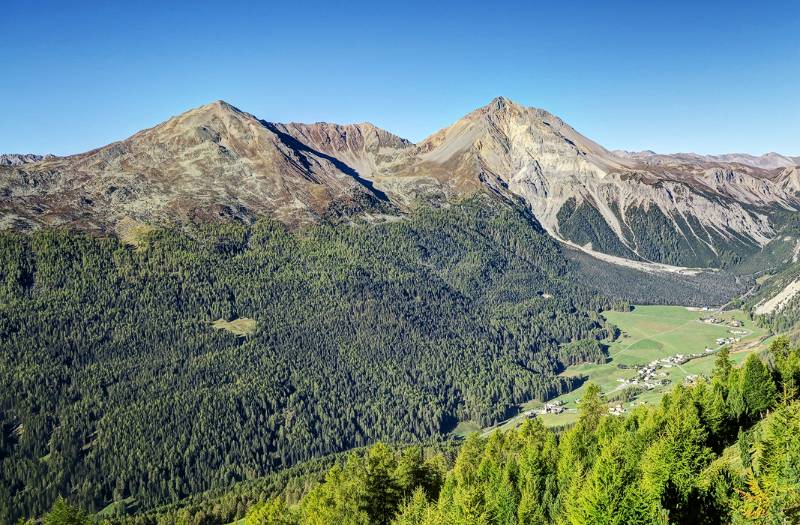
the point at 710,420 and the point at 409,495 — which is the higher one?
the point at 710,420

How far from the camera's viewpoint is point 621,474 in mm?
53969

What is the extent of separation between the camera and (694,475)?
2837 inches

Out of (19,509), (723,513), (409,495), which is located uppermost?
(723,513)

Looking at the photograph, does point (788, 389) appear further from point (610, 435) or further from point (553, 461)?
point (553, 461)

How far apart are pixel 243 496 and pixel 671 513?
150311mm

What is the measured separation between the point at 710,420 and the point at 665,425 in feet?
36.5

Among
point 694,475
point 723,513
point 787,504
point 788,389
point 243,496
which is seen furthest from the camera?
point 243,496

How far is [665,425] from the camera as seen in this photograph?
9288 centimetres

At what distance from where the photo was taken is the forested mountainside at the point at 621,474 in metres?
57.3

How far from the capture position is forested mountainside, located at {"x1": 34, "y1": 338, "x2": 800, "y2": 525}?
5728 centimetres

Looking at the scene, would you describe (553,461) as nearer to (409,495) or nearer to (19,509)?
(409,495)

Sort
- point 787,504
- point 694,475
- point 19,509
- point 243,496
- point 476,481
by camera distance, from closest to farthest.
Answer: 1. point 787,504
2. point 694,475
3. point 476,481
4. point 243,496
5. point 19,509

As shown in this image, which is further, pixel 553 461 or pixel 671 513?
pixel 553 461

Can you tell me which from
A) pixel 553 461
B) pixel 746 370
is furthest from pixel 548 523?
pixel 746 370
